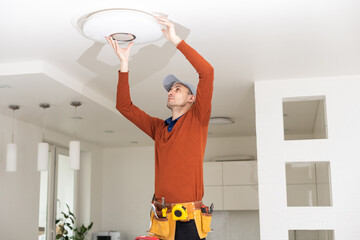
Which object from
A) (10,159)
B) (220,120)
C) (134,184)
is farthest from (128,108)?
(134,184)

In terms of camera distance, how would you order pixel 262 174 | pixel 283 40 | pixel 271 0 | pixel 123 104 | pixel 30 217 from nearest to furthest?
pixel 123 104, pixel 271 0, pixel 283 40, pixel 262 174, pixel 30 217

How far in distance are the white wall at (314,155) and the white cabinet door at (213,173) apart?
349 centimetres

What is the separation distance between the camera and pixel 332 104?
169 inches

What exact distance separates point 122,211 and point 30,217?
2807 mm

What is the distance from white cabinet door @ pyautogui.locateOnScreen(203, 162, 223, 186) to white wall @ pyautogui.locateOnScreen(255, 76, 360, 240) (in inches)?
137

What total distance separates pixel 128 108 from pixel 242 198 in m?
5.63

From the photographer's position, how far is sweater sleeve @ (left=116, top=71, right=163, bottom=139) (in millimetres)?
2294

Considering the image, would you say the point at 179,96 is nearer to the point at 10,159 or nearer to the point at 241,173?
the point at 10,159

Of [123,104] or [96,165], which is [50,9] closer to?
[123,104]

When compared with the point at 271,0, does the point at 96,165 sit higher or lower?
lower

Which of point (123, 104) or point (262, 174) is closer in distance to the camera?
point (123, 104)

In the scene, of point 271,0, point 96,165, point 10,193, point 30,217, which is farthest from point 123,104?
point 96,165

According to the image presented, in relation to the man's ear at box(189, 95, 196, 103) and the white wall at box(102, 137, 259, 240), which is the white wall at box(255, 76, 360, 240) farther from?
the white wall at box(102, 137, 259, 240)

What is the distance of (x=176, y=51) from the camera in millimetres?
3551
